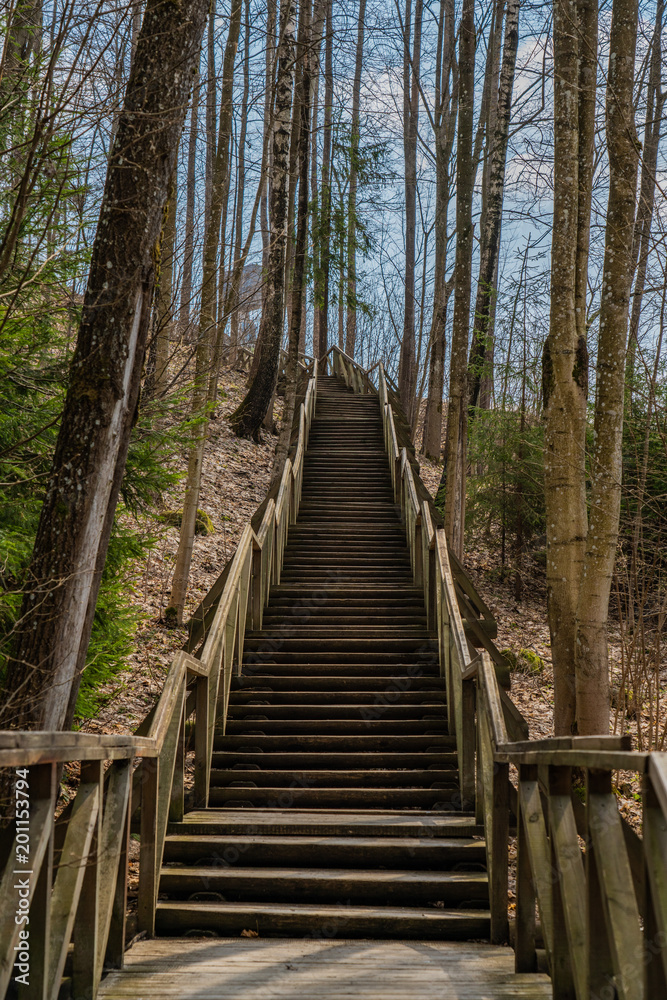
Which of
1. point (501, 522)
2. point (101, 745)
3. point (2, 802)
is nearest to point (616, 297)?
point (101, 745)

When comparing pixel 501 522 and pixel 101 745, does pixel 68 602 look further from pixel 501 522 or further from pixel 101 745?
pixel 501 522

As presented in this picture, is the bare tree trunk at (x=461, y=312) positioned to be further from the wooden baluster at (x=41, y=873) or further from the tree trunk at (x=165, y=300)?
the wooden baluster at (x=41, y=873)

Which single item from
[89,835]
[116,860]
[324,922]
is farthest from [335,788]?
[89,835]

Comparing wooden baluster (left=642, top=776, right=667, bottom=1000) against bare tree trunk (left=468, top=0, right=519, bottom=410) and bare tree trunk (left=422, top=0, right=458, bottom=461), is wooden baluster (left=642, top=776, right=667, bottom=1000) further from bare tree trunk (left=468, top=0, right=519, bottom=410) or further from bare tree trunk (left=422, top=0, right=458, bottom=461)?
bare tree trunk (left=422, top=0, right=458, bottom=461)

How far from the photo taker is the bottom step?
355 cm

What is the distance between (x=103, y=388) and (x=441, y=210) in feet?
46.9

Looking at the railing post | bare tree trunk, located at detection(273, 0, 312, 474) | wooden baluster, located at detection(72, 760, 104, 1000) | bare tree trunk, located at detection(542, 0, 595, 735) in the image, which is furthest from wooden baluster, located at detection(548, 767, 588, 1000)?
bare tree trunk, located at detection(273, 0, 312, 474)

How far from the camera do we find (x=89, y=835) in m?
A: 2.72

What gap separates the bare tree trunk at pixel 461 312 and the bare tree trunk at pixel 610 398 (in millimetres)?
4575

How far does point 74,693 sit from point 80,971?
133 centimetres

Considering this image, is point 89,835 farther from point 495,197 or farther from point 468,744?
point 495,197

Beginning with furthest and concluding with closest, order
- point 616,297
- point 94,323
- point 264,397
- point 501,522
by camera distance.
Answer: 1. point 264,397
2. point 501,522
3. point 616,297
4. point 94,323

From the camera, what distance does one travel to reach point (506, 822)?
3.54 metres

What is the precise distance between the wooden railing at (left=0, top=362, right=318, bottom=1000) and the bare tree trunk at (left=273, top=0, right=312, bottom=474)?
741 centimetres
